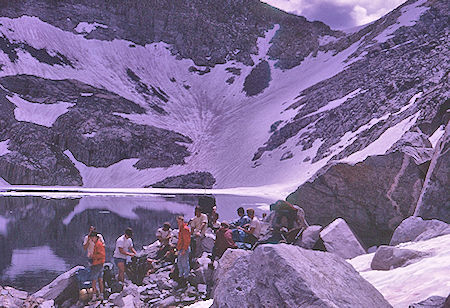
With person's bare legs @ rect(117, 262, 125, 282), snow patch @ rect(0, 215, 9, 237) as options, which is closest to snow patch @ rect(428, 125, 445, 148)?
person's bare legs @ rect(117, 262, 125, 282)

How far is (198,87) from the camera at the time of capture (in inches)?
3551

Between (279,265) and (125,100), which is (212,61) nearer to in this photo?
(125,100)

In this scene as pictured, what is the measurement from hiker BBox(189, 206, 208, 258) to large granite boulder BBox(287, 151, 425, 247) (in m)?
5.43

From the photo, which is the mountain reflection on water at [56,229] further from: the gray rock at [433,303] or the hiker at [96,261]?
the gray rock at [433,303]

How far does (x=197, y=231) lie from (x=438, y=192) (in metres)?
6.71

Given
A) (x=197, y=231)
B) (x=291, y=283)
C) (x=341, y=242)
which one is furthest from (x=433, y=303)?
(x=197, y=231)

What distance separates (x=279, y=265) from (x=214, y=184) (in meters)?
54.6

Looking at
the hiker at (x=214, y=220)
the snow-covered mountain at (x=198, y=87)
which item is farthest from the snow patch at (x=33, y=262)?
the snow-covered mountain at (x=198, y=87)

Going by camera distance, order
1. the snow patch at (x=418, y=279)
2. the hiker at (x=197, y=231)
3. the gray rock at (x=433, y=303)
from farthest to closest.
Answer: the hiker at (x=197, y=231) < the snow patch at (x=418, y=279) < the gray rock at (x=433, y=303)

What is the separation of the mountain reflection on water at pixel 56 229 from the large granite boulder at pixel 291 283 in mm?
10452

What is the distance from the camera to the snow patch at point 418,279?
4090 mm

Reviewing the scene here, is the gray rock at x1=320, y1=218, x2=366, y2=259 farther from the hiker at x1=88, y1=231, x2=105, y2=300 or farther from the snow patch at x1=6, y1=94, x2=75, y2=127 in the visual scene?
the snow patch at x1=6, y1=94, x2=75, y2=127

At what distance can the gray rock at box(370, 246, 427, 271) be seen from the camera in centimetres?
556

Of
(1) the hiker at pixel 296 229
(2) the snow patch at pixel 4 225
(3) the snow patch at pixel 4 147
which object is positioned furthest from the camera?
(3) the snow patch at pixel 4 147
